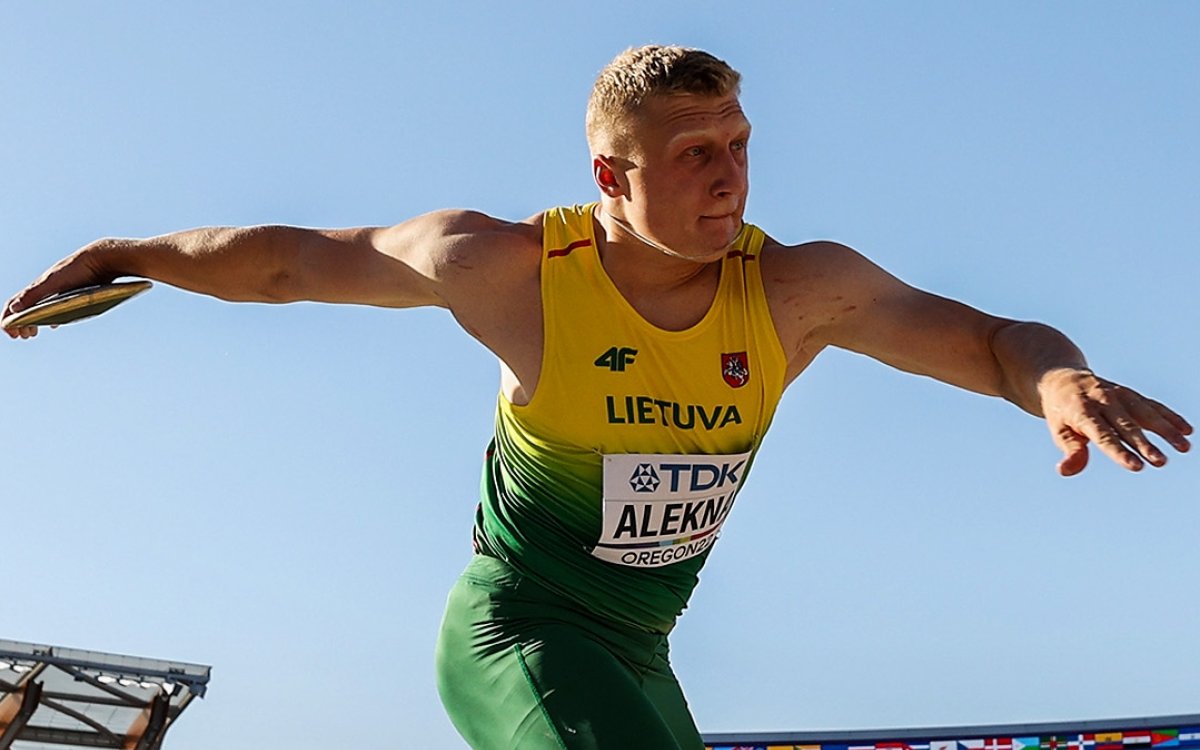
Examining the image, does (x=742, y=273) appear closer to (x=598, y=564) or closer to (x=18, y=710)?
(x=598, y=564)

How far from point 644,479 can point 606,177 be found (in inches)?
37.3

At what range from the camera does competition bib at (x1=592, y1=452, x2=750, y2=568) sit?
15.6 ft

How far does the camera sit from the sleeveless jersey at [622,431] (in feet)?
15.5

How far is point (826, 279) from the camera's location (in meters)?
4.93

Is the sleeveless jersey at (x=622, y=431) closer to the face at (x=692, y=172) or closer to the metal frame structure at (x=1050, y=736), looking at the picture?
the face at (x=692, y=172)

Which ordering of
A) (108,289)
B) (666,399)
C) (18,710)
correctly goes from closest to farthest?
1. (666,399)
2. (108,289)
3. (18,710)

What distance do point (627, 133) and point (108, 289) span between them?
178 centimetres

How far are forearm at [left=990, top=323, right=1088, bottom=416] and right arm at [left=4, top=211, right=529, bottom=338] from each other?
146 cm

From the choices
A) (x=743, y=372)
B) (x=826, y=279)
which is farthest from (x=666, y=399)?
(x=826, y=279)

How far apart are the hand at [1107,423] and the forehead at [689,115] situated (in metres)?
1.28

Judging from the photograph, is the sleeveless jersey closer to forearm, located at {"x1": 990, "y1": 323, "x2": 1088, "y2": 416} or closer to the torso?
the torso

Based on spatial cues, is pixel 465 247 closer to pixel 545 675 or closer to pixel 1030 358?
pixel 545 675

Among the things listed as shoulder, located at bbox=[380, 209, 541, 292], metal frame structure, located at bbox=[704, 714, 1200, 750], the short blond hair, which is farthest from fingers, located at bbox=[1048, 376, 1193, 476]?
metal frame structure, located at bbox=[704, 714, 1200, 750]

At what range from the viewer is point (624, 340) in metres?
4.75
